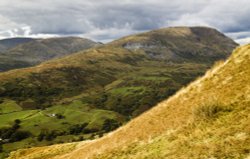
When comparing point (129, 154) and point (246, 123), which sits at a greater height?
point (246, 123)

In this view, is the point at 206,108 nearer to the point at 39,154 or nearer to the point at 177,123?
the point at 177,123

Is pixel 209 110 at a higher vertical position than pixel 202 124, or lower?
higher

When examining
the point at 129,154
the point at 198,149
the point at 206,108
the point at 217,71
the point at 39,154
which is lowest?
the point at 39,154

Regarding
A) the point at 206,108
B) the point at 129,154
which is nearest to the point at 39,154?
the point at 129,154

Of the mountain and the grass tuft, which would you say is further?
Result: the grass tuft

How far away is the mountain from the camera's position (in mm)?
21344

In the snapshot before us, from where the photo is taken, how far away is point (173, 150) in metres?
23.0

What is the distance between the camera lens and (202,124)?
24828 mm

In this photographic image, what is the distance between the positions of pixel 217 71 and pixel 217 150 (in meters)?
12.4

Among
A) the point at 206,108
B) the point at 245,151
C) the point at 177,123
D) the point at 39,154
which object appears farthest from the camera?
the point at 39,154

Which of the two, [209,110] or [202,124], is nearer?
[202,124]

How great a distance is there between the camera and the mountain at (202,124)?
21.3 metres

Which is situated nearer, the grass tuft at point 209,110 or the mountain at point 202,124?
the mountain at point 202,124

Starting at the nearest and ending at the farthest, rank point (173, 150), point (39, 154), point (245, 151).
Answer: point (245, 151)
point (173, 150)
point (39, 154)
